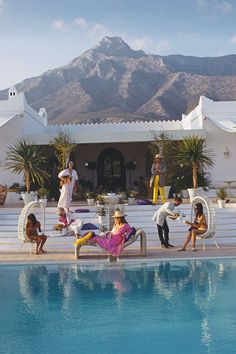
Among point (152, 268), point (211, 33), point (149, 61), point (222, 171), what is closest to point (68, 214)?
point (152, 268)

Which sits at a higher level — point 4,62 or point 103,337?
point 4,62

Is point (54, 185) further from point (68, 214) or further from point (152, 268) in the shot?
point (152, 268)

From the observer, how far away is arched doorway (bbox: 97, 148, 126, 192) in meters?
23.7

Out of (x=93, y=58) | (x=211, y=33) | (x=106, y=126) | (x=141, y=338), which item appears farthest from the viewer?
(x=93, y=58)

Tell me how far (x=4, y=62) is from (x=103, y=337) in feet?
93.2

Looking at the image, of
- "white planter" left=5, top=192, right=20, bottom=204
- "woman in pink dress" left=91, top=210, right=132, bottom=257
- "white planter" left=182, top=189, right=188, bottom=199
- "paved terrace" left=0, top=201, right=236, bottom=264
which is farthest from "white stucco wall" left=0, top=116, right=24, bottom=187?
"woman in pink dress" left=91, top=210, right=132, bottom=257

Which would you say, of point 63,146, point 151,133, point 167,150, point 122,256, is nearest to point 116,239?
point 122,256

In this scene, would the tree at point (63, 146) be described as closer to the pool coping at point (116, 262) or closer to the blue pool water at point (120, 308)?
the pool coping at point (116, 262)

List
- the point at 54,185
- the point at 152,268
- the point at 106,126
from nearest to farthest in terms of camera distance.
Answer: the point at 152,268
the point at 54,185
the point at 106,126

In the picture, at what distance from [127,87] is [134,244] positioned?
261 feet

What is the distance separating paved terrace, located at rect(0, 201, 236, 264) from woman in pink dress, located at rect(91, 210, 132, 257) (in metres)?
0.25

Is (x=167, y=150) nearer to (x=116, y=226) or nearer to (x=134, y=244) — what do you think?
(x=134, y=244)

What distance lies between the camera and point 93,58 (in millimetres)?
111125

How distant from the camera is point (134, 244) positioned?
12.4 meters
